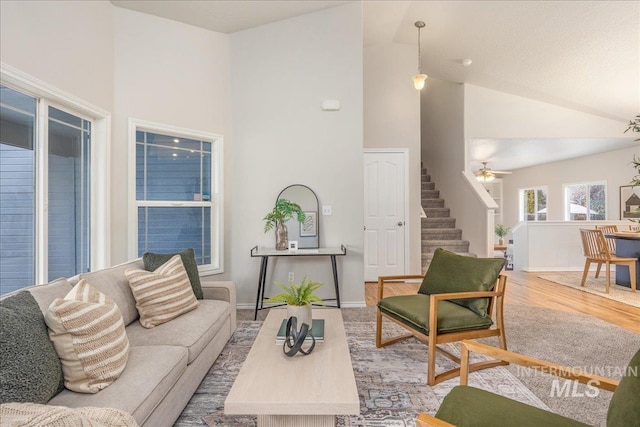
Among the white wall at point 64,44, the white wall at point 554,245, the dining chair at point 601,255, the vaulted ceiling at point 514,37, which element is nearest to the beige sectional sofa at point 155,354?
the white wall at point 64,44

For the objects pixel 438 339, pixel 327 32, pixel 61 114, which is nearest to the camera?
pixel 438 339

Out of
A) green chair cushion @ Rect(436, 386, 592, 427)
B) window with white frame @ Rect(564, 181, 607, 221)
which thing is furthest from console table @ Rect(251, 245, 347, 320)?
window with white frame @ Rect(564, 181, 607, 221)

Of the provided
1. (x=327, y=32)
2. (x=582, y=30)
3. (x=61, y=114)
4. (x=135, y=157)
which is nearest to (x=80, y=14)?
(x=61, y=114)

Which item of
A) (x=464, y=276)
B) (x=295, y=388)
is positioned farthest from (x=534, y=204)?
(x=295, y=388)

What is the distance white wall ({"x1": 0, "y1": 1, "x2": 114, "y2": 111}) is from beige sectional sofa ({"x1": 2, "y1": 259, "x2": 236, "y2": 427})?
5.17 feet

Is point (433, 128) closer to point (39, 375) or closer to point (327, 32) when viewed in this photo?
point (327, 32)

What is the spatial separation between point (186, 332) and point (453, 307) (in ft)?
6.02

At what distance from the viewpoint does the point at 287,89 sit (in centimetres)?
392

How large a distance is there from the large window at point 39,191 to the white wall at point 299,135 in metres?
1.51

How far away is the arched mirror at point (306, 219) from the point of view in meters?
3.88

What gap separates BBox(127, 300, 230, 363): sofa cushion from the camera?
6.26ft

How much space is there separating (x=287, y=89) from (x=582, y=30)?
3.66 metres

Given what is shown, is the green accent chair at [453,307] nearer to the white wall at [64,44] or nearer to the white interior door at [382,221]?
the white interior door at [382,221]

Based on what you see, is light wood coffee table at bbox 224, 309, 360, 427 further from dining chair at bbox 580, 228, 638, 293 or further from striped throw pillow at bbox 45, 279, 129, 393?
dining chair at bbox 580, 228, 638, 293
